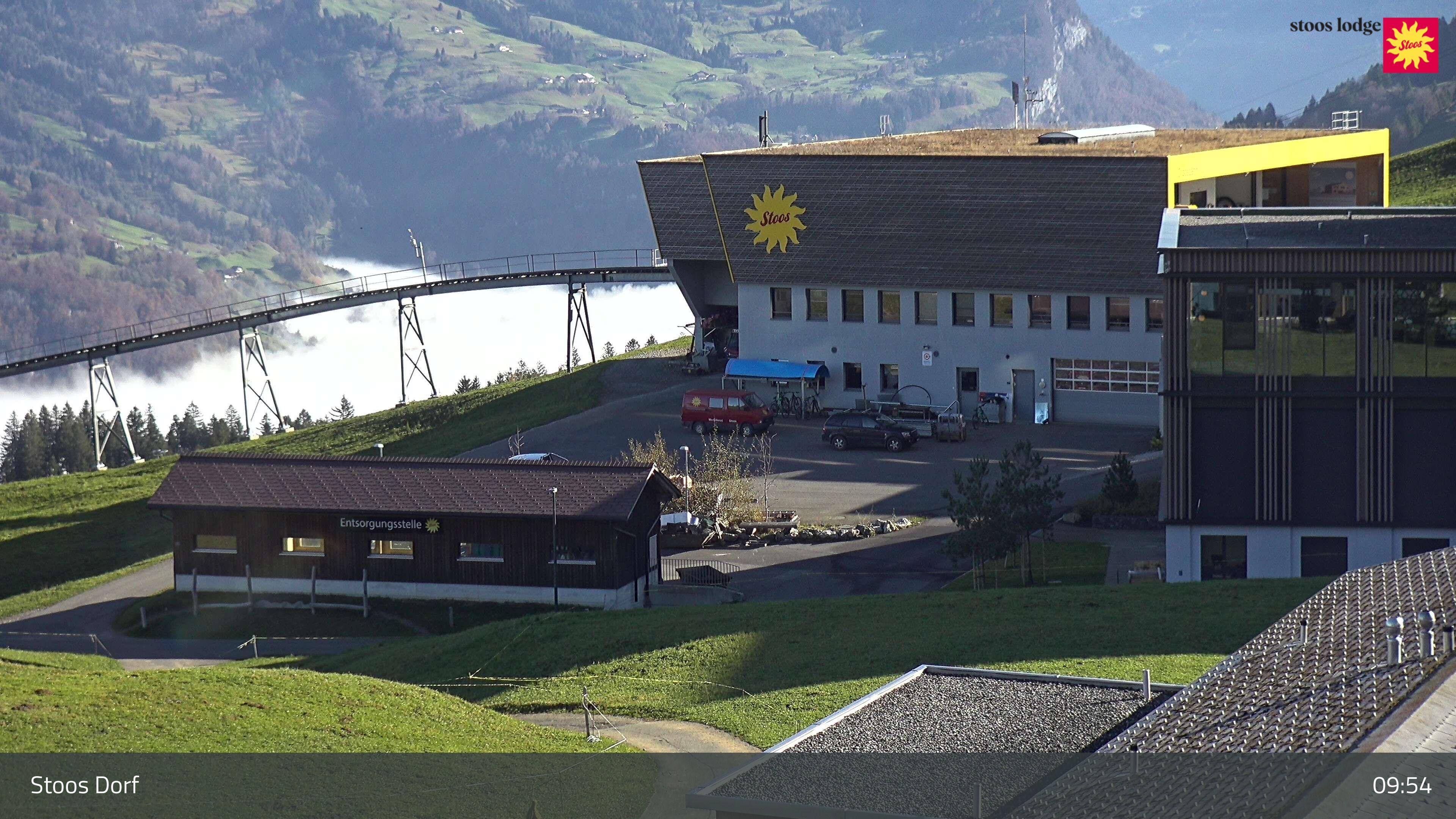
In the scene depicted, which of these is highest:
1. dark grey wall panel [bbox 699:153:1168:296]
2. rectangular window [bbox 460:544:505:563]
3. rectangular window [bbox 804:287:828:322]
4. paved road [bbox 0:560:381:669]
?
dark grey wall panel [bbox 699:153:1168:296]

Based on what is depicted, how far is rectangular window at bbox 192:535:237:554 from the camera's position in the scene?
45.8 meters

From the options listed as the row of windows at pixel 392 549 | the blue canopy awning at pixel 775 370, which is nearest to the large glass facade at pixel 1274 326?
the row of windows at pixel 392 549

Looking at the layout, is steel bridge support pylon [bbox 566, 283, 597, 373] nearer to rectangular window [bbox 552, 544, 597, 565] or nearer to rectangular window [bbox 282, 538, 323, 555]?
rectangular window [bbox 282, 538, 323, 555]

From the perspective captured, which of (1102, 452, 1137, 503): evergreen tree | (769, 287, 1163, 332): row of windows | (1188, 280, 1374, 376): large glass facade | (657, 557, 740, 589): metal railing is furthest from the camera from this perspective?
(769, 287, 1163, 332): row of windows

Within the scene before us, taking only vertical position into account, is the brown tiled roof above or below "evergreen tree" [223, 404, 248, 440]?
above

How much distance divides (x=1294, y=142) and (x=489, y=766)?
51.6 m

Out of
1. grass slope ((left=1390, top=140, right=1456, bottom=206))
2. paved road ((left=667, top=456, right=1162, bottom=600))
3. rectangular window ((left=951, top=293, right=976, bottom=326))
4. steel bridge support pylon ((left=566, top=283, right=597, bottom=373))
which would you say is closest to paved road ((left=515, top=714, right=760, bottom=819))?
paved road ((left=667, top=456, right=1162, bottom=600))

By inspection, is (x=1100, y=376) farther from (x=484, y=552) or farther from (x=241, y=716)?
(x=241, y=716)

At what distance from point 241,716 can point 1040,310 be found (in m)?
39.7

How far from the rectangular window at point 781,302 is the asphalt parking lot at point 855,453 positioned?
432cm

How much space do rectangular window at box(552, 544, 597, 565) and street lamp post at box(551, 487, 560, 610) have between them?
81mm

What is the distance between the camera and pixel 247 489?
45625mm

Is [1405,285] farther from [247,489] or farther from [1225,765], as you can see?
[247,489]
